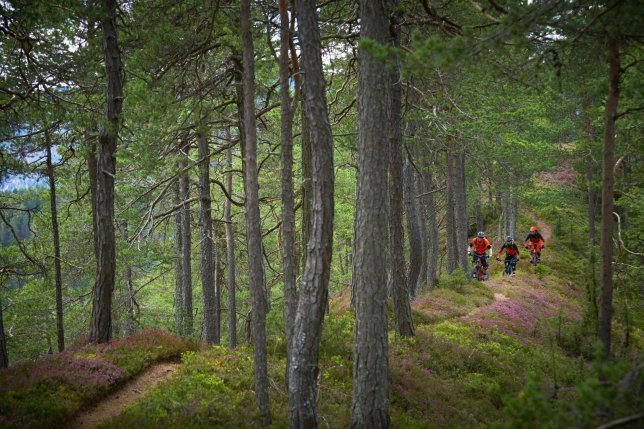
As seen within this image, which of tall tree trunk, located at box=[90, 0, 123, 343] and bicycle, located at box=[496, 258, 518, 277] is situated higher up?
tall tree trunk, located at box=[90, 0, 123, 343]

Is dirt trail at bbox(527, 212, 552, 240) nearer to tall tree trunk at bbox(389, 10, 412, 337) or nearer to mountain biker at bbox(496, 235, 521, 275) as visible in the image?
mountain biker at bbox(496, 235, 521, 275)

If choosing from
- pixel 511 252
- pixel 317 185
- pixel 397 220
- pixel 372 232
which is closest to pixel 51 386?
pixel 317 185

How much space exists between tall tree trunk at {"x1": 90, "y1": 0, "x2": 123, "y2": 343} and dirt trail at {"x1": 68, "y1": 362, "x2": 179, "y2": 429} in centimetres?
162

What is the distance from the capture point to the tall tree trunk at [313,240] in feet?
22.3

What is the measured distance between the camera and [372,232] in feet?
22.6

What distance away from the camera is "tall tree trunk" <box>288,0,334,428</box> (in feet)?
22.3

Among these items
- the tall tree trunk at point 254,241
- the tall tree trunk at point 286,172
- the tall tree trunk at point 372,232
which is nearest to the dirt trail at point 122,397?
the tall tree trunk at point 254,241

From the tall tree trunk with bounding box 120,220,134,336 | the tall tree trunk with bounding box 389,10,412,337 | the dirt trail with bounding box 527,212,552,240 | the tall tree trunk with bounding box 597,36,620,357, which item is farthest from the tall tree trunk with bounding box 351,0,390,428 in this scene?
the dirt trail with bounding box 527,212,552,240

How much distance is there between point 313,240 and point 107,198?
5.94 m

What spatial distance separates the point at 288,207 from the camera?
760 cm

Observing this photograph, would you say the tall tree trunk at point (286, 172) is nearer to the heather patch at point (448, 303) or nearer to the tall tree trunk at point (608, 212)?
the tall tree trunk at point (608, 212)

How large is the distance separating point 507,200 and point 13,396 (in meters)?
26.8

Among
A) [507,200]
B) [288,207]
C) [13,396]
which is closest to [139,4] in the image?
[288,207]

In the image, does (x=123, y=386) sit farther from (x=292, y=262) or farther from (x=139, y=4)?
(x=139, y=4)
